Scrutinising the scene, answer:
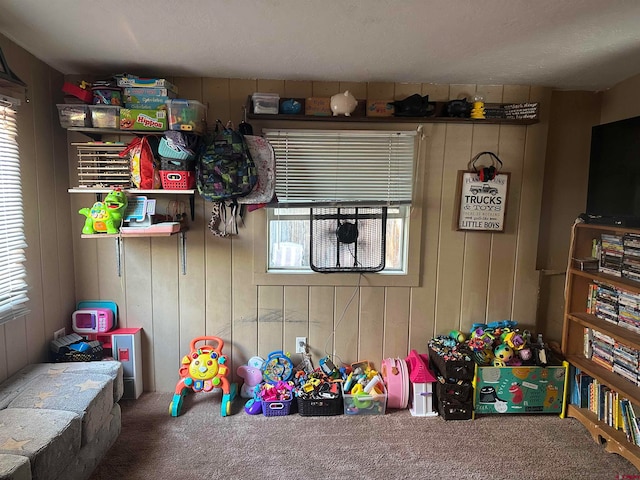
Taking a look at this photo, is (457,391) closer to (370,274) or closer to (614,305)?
(370,274)

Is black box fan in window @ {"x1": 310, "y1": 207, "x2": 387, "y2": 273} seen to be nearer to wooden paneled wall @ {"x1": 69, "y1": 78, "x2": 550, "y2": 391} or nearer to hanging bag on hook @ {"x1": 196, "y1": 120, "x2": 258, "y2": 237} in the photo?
wooden paneled wall @ {"x1": 69, "y1": 78, "x2": 550, "y2": 391}

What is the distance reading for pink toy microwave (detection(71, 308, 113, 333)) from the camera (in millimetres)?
2615

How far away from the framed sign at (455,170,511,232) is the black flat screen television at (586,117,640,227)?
519 millimetres

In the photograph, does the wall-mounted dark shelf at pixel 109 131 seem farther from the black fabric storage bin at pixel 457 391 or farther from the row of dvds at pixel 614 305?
the row of dvds at pixel 614 305

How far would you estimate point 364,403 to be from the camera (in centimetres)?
250

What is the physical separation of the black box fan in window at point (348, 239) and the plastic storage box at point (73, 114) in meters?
1.50

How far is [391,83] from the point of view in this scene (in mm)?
2646

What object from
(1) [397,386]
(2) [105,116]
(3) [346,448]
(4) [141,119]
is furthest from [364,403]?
(2) [105,116]

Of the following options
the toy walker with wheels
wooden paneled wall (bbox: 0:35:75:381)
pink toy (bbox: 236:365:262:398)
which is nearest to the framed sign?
pink toy (bbox: 236:365:262:398)

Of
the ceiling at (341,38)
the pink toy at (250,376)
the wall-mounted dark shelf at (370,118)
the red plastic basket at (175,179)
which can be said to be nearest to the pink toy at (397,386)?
the pink toy at (250,376)

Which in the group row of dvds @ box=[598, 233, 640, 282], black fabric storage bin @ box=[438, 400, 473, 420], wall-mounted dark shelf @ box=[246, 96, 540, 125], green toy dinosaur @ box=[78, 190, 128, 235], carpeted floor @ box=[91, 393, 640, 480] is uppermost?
wall-mounted dark shelf @ box=[246, 96, 540, 125]

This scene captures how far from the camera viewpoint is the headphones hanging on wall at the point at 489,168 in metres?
2.66

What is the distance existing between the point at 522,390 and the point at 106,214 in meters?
2.79

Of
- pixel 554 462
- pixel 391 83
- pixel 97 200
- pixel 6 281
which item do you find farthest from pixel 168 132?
pixel 554 462
